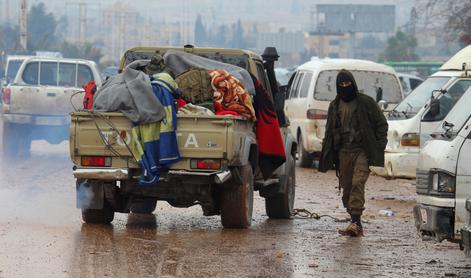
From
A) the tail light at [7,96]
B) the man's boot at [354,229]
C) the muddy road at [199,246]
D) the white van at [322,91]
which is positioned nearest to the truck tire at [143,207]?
the muddy road at [199,246]

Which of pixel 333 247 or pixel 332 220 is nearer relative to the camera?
pixel 333 247

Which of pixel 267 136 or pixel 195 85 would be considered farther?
pixel 267 136

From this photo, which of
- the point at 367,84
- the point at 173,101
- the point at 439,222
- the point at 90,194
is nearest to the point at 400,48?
the point at 367,84

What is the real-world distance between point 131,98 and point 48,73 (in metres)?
12.6

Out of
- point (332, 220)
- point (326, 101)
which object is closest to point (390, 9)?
point (326, 101)

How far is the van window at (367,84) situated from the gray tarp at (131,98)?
35.8 ft

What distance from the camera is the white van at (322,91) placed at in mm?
24172

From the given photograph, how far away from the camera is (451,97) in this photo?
58.2 feet

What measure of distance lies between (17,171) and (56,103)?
3.75 meters

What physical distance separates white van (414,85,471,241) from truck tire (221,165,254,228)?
115 inches

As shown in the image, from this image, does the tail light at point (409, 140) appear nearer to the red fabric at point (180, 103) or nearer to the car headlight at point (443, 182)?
the red fabric at point (180, 103)

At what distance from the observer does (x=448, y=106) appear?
58.4 ft

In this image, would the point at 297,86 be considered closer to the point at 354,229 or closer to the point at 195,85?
the point at 195,85

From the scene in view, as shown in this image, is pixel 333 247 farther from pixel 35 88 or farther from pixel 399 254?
pixel 35 88
